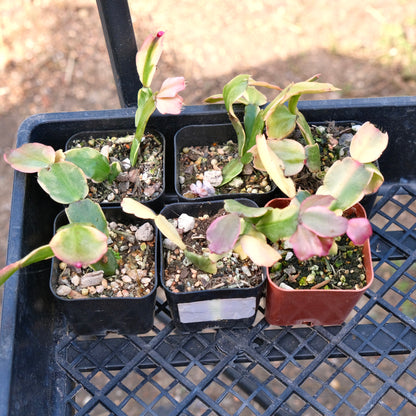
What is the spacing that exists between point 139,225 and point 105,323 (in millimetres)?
158

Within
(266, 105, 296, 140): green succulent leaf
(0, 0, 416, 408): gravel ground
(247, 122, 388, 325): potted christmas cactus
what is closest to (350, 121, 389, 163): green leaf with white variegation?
(247, 122, 388, 325): potted christmas cactus

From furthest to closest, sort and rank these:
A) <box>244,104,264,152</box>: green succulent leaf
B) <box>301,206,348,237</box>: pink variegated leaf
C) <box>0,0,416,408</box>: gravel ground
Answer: <box>0,0,416,408</box>: gravel ground
<box>244,104,264,152</box>: green succulent leaf
<box>301,206,348,237</box>: pink variegated leaf

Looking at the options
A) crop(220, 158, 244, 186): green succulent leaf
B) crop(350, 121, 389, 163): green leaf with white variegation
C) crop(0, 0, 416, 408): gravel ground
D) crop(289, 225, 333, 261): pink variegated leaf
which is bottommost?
crop(0, 0, 416, 408): gravel ground

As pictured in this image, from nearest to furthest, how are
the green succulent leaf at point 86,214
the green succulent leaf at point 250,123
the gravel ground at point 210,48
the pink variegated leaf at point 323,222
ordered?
the pink variegated leaf at point 323,222 < the green succulent leaf at point 86,214 < the green succulent leaf at point 250,123 < the gravel ground at point 210,48

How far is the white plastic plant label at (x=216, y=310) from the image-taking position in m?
0.77

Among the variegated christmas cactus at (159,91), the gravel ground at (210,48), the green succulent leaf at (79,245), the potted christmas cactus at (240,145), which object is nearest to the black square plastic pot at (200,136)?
the potted christmas cactus at (240,145)

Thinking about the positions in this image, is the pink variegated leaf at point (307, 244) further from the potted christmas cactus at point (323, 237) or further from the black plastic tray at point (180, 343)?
the black plastic tray at point (180, 343)

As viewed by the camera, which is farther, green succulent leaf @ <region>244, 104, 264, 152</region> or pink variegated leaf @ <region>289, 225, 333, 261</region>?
green succulent leaf @ <region>244, 104, 264, 152</region>

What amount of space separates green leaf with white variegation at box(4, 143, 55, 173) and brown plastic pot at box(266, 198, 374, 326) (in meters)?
0.32

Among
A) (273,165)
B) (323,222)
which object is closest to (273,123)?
(273,165)

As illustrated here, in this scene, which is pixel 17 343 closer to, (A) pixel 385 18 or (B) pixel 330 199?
(B) pixel 330 199

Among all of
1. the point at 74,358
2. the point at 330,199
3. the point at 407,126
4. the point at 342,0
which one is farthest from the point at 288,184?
the point at 342,0

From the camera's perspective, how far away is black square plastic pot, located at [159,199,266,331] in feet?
2.47

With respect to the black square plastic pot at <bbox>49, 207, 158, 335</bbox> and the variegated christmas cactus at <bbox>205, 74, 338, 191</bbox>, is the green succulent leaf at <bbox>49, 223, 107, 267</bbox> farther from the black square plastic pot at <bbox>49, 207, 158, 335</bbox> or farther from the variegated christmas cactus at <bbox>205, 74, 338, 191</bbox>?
the variegated christmas cactus at <bbox>205, 74, 338, 191</bbox>
